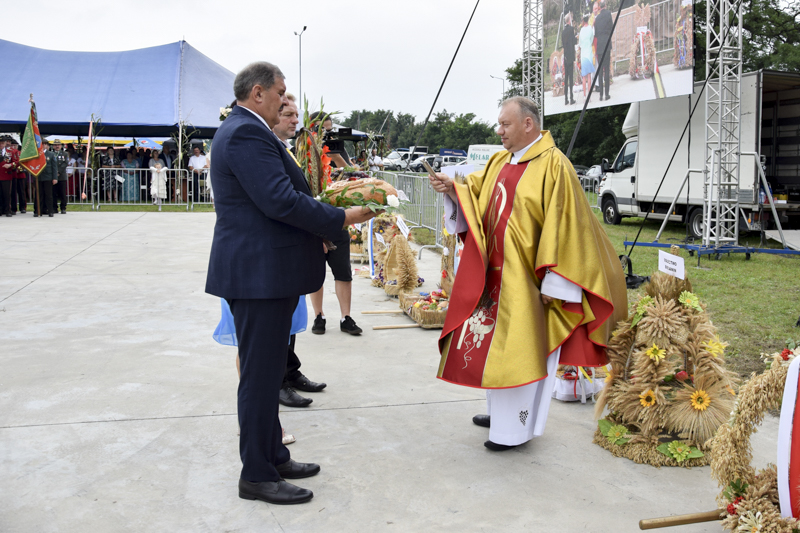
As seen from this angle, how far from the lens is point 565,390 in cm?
440

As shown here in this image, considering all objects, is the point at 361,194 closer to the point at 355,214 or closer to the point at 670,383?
the point at 355,214

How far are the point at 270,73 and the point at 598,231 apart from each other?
187 centimetres

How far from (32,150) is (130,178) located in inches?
226

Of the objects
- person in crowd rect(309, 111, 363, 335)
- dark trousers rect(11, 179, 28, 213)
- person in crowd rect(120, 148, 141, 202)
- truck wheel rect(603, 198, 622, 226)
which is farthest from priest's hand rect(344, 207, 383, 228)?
person in crowd rect(120, 148, 141, 202)

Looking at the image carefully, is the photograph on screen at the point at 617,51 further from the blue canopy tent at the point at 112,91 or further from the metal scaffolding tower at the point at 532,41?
the blue canopy tent at the point at 112,91

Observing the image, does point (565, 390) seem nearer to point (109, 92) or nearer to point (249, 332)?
point (249, 332)

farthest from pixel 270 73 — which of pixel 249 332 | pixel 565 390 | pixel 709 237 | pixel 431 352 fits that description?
pixel 709 237

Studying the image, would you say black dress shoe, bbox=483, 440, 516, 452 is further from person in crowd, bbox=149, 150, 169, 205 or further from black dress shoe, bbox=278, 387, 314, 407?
person in crowd, bbox=149, 150, 169, 205

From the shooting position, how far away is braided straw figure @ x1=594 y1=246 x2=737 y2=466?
343 cm

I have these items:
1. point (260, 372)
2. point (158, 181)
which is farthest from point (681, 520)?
point (158, 181)

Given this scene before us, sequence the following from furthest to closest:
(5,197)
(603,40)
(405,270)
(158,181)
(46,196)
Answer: (158,181) → (46,196) → (5,197) → (603,40) → (405,270)

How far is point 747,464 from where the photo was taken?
2584 mm

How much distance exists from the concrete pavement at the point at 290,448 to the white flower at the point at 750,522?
397 mm

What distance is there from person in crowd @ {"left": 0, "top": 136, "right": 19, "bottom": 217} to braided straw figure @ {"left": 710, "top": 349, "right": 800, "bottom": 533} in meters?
17.0
